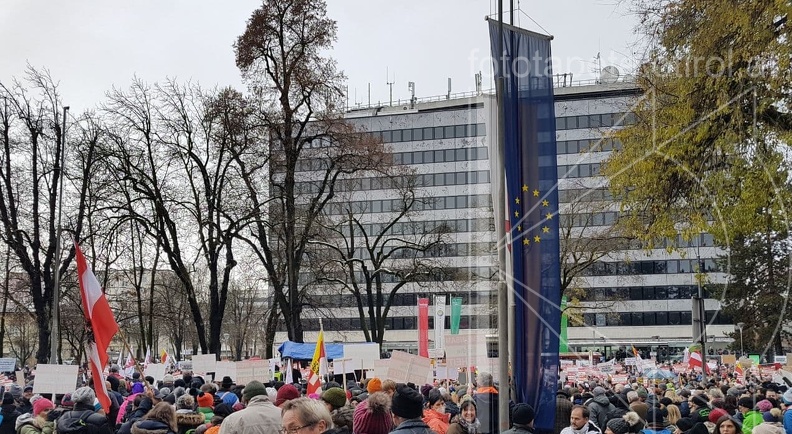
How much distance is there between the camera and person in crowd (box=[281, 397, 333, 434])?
447 cm

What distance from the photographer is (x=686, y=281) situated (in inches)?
2793

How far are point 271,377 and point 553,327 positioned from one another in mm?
17397

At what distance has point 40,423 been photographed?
9547mm

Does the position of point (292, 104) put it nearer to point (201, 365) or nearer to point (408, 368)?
point (201, 365)

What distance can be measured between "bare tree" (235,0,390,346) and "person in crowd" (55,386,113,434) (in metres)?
20.3

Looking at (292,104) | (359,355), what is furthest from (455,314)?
(359,355)

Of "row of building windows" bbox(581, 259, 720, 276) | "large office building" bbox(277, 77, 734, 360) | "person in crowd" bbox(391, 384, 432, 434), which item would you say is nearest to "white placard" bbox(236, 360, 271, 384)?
"person in crowd" bbox(391, 384, 432, 434)

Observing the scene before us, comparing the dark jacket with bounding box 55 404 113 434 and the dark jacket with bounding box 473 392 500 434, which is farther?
the dark jacket with bounding box 473 392 500 434

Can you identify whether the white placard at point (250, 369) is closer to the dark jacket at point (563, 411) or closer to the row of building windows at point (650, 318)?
the dark jacket at point (563, 411)

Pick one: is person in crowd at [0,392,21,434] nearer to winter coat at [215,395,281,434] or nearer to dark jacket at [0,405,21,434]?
dark jacket at [0,405,21,434]

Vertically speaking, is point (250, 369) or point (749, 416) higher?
point (250, 369)

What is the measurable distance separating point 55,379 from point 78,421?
6.31m

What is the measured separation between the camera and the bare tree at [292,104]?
97.0ft

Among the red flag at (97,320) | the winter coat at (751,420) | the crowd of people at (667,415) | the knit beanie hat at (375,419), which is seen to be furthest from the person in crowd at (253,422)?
the winter coat at (751,420)
